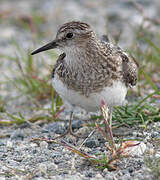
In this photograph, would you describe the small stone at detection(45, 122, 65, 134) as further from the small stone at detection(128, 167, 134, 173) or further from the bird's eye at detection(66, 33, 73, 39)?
the small stone at detection(128, 167, 134, 173)

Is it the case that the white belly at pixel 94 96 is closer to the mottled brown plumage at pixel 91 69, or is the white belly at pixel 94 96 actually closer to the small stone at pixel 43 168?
the mottled brown plumage at pixel 91 69

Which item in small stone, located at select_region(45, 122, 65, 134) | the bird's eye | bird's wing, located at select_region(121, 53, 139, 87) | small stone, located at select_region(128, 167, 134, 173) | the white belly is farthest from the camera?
small stone, located at select_region(45, 122, 65, 134)

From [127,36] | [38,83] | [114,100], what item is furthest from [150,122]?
[127,36]

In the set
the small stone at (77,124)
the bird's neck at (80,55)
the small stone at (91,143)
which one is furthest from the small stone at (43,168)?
the small stone at (77,124)

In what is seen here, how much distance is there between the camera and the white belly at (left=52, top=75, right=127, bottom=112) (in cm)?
430

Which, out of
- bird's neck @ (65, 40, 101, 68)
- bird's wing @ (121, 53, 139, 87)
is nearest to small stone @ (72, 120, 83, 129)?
bird's wing @ (121, 53, 139, 87)

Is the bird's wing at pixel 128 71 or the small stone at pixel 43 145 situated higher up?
the bird's wing at pixel 128 71

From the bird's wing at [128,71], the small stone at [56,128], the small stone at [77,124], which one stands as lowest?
the small stone at [56,128]

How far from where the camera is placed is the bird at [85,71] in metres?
→ 4.31

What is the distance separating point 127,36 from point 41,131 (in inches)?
164

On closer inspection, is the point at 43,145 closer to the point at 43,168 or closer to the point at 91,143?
the point at 91,143

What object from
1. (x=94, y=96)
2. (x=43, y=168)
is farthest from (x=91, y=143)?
(x=43, y=168)

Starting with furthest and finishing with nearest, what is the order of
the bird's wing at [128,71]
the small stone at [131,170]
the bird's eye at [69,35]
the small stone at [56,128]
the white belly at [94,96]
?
the small stone at [56,128] < the bird's wing at [128,71] < the bird's eye at [69,35] < the white belly at [94,96] < the small stone at [131,170]

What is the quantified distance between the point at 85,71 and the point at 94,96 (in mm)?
302
